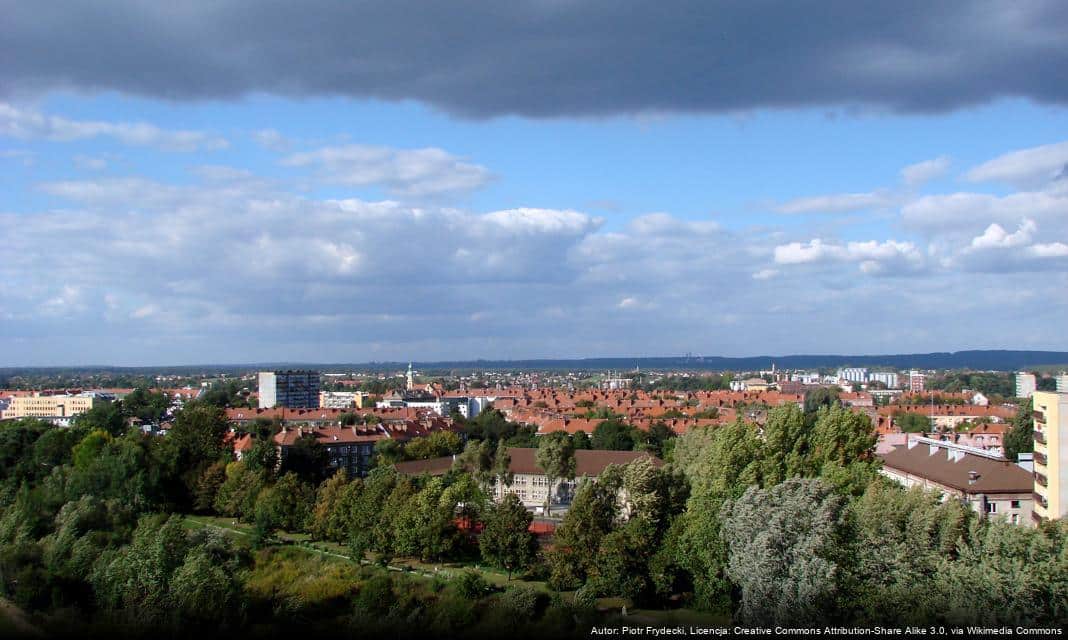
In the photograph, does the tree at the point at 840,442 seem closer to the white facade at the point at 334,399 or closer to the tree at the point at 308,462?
the tree at the point at 308,462

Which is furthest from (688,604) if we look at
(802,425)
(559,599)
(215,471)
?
(215,471)

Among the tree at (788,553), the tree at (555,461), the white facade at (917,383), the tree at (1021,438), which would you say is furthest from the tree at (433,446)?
the white facade at (917,383)

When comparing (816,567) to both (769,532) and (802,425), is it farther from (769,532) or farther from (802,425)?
(802,425)

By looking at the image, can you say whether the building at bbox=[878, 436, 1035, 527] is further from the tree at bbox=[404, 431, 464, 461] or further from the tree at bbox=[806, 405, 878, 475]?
the tree at bbox=[404, 431, 464, 461]

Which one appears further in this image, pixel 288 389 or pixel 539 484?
pixel 288 389

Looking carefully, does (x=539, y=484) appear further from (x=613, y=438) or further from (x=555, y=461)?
(x=613, y=438)

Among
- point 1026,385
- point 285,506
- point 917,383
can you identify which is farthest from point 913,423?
point 917,383
